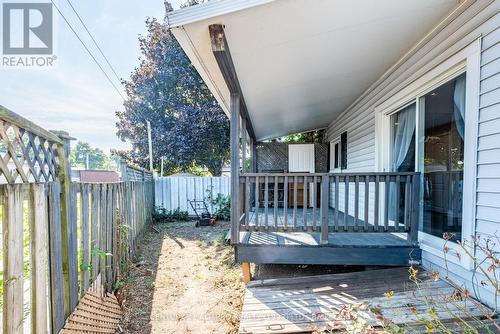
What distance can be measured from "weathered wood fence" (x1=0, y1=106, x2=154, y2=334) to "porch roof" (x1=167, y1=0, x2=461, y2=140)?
52.6 inches

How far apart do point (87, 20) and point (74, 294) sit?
321 inches

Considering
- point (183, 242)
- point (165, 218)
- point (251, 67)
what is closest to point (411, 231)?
point (251, 67)

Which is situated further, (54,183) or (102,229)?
(102,229)

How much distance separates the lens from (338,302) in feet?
7.88

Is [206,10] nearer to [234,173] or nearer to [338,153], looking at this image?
[234,173]

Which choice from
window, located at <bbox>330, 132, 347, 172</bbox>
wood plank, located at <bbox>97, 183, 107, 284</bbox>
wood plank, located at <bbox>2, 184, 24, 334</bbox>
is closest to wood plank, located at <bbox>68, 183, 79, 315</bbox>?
wood plank, located at <bbox>97, 183, 107, 284</bbox>

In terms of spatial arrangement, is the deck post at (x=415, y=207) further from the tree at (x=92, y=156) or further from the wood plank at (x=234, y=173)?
the tree at (x=92, y=156)

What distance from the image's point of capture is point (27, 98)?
12.2m

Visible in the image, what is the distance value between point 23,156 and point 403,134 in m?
4.06

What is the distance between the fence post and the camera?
2027mm

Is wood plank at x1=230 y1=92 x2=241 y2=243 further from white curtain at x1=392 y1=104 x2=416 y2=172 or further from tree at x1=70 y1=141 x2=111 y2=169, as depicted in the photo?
tree at x1=70 y1=141 x2=111 y2=169

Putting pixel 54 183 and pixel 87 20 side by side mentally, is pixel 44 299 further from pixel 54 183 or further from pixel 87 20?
pixel 87 20

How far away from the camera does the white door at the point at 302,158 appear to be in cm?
825

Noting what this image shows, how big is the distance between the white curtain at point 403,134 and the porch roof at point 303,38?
742mm
